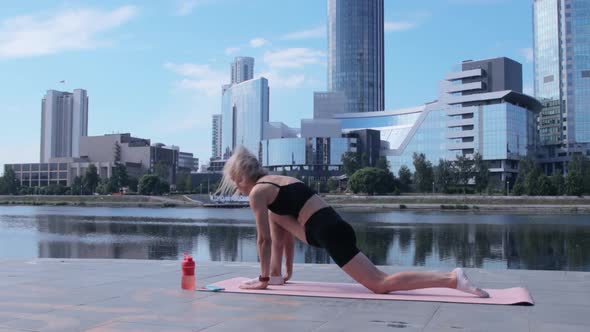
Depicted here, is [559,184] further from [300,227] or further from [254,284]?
[300,227]

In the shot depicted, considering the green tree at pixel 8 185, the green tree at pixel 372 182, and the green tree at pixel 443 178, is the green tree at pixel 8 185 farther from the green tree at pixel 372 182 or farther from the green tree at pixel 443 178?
the green tree at pixel 443 178

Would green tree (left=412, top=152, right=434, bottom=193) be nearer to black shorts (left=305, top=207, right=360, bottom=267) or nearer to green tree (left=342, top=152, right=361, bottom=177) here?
green tree (left=342, top=152, right=361, bottom=177)

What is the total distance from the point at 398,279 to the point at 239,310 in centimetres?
204

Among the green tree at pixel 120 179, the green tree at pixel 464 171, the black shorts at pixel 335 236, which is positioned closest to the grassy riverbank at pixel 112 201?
the green tree at pixel 120 179

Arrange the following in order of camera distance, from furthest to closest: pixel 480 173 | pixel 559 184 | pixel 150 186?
pixel 150 186
pixel 480 173
pixel 559 184

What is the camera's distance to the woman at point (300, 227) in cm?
719

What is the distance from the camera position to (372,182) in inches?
4656

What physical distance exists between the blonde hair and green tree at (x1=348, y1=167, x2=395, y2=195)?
111m

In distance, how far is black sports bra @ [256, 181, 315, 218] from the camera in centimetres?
743

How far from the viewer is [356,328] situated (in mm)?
5742

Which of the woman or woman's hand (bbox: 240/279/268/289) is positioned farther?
woman's hand (bbox: 240/279/268/289)

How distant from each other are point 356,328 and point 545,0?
167522 mm

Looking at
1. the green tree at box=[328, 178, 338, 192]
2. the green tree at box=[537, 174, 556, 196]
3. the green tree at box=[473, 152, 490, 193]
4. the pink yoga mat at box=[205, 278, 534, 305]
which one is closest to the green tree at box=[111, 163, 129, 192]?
the green tree at box=[328, 178, 338, 192]

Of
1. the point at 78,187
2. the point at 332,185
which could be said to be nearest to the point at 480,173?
the point at 332,185
